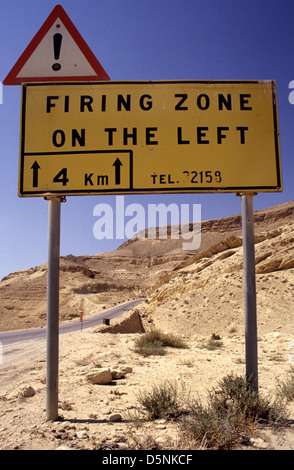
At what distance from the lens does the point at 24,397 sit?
4656 millimetres

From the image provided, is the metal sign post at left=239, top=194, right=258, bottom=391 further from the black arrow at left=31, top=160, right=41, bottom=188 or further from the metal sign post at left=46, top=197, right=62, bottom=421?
the black arrow at left=31, top=160, right=41, bottom=188

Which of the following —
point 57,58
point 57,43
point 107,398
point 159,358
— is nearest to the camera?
point 57,43

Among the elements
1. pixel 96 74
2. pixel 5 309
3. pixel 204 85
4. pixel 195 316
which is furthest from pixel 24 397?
pixel 5 309

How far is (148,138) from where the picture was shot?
13.5 feet

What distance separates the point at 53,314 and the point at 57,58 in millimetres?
2918

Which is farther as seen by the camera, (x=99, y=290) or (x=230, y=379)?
(x=99, y=290)

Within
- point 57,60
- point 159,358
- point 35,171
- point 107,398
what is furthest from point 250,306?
point 159,358

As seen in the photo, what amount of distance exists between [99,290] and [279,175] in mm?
65094

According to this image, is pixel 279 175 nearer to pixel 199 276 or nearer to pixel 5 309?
pixel 199 276

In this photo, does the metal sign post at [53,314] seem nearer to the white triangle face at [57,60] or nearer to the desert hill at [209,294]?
the white triangle face at [57,60]

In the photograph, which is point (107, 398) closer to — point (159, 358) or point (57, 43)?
point (159, 358)

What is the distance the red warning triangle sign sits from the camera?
11.8ft

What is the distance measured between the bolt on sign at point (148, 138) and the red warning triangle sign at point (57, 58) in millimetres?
302

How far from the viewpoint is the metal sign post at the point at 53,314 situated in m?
3.69
